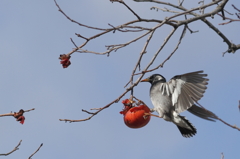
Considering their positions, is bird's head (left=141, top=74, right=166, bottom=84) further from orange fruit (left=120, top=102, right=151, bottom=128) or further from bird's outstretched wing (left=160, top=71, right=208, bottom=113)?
orange fruit (left=120, top=102, right=151, bottom=128)

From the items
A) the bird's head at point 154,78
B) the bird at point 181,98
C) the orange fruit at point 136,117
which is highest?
the bird's head at point 154,78

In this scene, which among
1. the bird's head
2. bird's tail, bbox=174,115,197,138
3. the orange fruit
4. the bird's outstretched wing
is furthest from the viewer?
the bird's head

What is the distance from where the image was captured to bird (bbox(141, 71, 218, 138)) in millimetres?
4371

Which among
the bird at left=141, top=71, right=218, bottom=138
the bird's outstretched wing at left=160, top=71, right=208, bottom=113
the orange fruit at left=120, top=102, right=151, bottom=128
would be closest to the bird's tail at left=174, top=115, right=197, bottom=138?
the bird at left=141, top=71, right=218, bottom=138

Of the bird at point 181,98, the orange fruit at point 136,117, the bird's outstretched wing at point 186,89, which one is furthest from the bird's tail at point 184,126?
the orange fruit at point 136,117

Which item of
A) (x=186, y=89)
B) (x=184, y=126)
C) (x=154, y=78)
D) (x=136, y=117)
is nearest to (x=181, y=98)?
(x=186, y=89)

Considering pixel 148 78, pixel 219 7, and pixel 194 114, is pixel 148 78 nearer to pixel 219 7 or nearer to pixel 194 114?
pixel 194 114

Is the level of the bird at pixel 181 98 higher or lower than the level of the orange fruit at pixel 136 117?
higher

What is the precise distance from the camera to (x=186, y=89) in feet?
14.6

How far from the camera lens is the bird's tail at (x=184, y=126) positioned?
477 centimetres

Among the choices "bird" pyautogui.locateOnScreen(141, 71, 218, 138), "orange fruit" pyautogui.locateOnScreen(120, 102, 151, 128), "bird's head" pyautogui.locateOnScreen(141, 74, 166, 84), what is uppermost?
"bird's head" pyautogui.locateOnScreen(141, 74, 166, 84)

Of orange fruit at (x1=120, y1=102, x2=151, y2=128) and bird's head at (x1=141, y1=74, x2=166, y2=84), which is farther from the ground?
bird's head at (x1=141, y1=74, x2=166, y2=84)

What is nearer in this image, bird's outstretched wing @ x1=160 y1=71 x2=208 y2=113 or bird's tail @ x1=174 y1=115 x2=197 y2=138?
bird's outstretched wing @ x1=160 y1=71 x2=208 y2=113

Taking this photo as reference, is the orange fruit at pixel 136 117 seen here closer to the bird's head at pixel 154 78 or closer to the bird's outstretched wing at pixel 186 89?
the bird's outstretched wing at pixel 186 89
